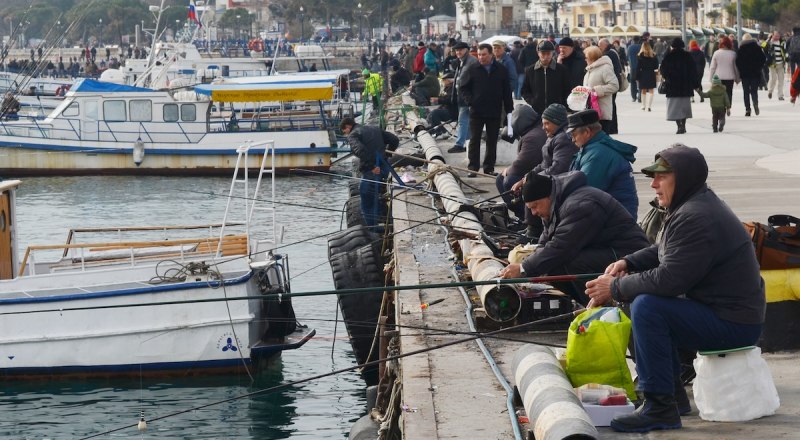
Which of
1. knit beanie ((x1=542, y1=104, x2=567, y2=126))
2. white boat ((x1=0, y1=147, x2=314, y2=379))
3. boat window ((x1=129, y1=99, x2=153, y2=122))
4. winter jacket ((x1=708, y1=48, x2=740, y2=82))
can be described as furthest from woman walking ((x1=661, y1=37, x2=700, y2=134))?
boat window ((x1=129, y1=99, x2=153, y2=122))

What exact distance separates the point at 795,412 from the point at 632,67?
2987 centimetres

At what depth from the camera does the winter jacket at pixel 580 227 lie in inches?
346

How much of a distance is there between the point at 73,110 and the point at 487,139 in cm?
2301

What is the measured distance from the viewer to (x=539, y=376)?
7.20 metres

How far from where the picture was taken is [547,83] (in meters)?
17.0

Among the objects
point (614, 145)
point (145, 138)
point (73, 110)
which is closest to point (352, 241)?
point (614, 145)

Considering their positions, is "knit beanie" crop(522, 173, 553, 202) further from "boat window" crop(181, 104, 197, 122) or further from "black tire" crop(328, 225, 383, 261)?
"boat window" crop(181, 104, 197, 122)

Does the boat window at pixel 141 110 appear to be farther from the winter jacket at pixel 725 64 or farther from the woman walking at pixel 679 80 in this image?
the woman walking at pixel 679 80

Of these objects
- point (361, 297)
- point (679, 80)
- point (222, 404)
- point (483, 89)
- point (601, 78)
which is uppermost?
point (601, 78)

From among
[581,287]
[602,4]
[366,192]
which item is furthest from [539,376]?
[602,4]

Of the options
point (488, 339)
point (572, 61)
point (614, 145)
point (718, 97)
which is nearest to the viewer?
point (488, 339)

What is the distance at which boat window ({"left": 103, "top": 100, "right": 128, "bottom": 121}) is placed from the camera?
38.8 meters

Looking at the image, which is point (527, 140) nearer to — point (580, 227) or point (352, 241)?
point (352, 241)

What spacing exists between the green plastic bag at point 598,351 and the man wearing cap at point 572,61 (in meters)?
10.1
